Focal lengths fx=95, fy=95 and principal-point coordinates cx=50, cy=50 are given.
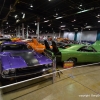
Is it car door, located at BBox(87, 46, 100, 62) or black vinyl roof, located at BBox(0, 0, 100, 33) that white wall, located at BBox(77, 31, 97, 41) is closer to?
black vinyl roof, located at BBox(0, 0, 100, 33)

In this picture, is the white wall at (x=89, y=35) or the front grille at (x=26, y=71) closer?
the front grille at (x=26, y=71)

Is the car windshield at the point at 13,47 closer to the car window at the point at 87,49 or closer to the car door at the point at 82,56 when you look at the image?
the car door at the point at 82,56

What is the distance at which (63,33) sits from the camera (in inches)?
1543

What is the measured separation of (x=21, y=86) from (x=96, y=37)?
28794mm

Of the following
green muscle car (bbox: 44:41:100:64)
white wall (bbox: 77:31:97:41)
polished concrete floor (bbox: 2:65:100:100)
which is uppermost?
white wall (bbox: 77:31:97:41)

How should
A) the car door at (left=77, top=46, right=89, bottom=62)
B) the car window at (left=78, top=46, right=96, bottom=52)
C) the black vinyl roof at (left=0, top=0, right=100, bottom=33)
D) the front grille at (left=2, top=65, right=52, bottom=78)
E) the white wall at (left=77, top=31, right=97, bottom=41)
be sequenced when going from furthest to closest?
the white wall at (left=77, top=31, right=97, bottom=41), the black vinyl roof at (left=0, top=0, right=100, bottom=33), the car window at (left=78, top=46, right=96, bottom=52), the car door at (left=77, top=46, right=89, bottom=62), the front grille at (left=2, top=65, right=52, bottom=78)

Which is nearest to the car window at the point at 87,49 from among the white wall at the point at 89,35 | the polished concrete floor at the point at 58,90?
the polished concrete floor at the point at 58,90

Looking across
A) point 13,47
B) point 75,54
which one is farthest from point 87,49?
point 13,47

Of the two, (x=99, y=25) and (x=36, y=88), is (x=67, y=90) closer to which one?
(x=36, y=88)

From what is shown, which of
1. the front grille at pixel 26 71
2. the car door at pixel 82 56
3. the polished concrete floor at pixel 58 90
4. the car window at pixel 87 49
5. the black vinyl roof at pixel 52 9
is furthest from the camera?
the black vinyl roof at pixel 52 9

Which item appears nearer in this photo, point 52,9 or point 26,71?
point 26,71

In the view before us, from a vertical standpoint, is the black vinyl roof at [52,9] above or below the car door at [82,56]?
above

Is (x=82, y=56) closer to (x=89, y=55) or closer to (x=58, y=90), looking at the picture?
(x=89, y=55)

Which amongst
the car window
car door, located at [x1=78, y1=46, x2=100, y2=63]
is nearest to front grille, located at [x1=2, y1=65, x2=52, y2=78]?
car door, located at [x1=78, y1=46, x2=100, y2=63]
